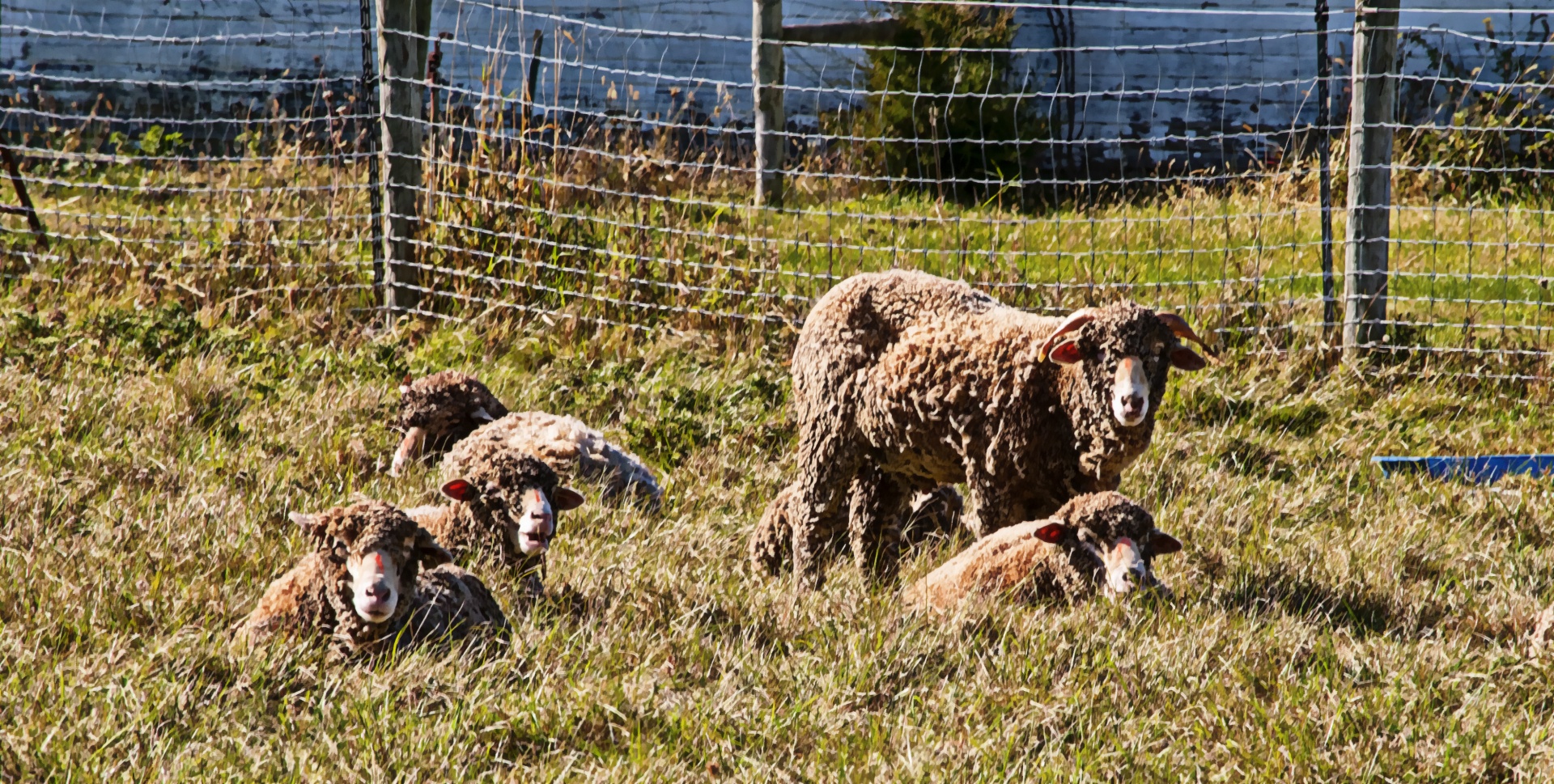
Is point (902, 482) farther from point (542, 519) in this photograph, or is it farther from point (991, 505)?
point (542, 519)

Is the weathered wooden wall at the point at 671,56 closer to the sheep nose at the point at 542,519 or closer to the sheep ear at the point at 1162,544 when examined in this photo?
the sheep nose at the point at 542,519

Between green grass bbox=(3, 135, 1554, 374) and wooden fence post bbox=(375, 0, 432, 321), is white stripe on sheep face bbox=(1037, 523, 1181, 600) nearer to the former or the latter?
green grass bbox=(3, 135, 1554, 374)

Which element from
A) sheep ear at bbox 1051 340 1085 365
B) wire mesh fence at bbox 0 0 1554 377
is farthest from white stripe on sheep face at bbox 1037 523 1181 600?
wire mesh fence at bbox 0 0 1554 377

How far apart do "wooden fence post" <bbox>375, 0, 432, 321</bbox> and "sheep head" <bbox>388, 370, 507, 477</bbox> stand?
2.01 m

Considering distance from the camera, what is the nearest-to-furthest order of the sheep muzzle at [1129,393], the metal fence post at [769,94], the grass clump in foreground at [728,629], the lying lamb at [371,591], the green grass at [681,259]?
1. the grass clump in foreground at [728,629]
2. the lying lamb at [371,591]
3. the sheep muzzle at [1129,393]
4. the green grass at [681,259]
5. the metal fence post at [769,94]

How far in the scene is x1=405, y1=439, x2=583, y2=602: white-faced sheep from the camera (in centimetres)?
430

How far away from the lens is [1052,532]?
4.12 metres

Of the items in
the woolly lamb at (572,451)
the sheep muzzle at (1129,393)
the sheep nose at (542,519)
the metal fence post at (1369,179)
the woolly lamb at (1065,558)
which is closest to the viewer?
the sheep muzzle at (1129,393)

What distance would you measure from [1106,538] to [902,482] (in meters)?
0.86

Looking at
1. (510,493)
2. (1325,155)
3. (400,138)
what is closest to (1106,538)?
(510,493)

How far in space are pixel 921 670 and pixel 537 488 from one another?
123 cm

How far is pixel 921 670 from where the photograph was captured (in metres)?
3.93

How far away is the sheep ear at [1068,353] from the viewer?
413 centimetres

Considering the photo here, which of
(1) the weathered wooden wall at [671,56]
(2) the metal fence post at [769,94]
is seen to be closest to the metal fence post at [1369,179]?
(2) the metal fence post at [769,94]
